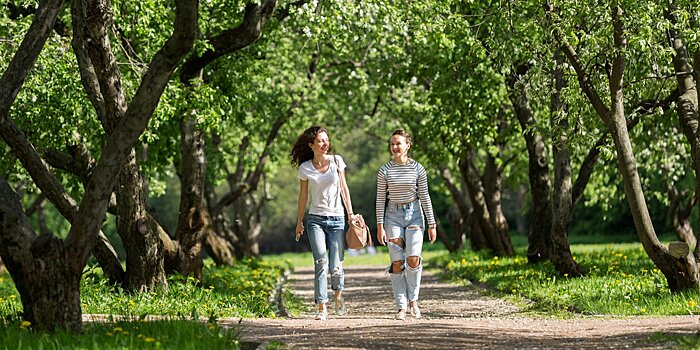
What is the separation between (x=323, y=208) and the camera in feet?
42.2

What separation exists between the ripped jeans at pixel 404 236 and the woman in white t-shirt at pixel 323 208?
47cm

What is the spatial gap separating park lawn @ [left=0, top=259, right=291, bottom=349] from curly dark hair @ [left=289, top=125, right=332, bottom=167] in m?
1.89

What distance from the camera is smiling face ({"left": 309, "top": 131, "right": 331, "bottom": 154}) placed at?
508 inches

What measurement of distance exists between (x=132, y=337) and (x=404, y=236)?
191 inches

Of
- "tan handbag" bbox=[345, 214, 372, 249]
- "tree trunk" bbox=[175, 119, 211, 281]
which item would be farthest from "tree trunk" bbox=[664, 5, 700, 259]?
"tree trunk" bbox=[175, 119, 211, 281]

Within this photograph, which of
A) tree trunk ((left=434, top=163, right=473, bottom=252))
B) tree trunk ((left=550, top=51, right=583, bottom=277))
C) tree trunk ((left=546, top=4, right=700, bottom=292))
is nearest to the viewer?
tree trunk ((left=546, top=4, right=700, bottom=292))

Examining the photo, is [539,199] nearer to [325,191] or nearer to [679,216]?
[679,216]

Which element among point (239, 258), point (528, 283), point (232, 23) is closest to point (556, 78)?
point (528, 283)

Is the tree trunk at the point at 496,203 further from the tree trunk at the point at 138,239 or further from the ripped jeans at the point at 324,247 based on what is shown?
the ripped jeans at the point at 324,247

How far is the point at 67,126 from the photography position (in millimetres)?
17266

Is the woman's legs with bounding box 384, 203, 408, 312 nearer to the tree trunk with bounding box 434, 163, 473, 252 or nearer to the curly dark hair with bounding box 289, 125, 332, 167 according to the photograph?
the curly dark hair with bounding box 289, 125, 332, 167

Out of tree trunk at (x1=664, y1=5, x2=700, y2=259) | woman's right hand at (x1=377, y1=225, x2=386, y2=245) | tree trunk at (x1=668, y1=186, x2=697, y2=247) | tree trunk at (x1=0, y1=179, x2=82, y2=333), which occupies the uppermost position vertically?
tree trunk at (x1=664, y1=5, x2=700, y2=259)

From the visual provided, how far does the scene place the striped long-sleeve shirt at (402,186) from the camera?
12930 millimetres

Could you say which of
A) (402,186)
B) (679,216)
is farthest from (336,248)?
(679,216)
